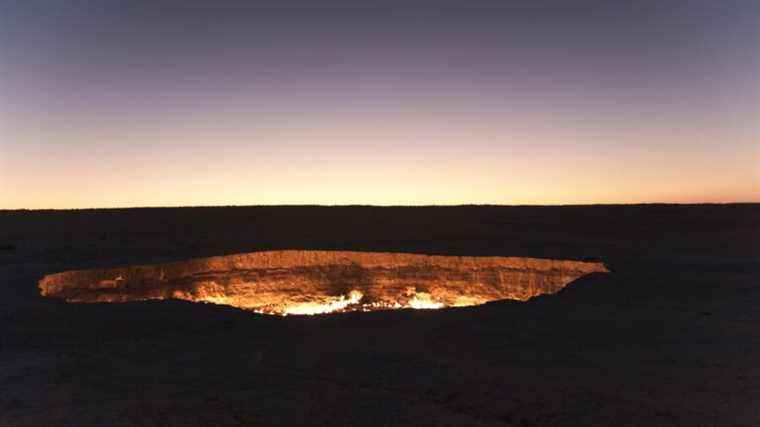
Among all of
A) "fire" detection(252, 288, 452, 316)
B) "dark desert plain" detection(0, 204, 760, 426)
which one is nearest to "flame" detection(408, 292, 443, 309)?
"fire" detection(252, 288, 452, 316)

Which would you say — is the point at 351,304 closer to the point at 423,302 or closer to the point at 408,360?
the point at 423,302

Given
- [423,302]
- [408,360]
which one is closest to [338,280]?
[423,302]

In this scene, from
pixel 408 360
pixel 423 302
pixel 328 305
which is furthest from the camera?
pixel 328 305

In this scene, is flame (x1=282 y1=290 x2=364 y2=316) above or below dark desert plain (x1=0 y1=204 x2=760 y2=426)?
below

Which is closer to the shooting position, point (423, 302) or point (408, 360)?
point (408, 360)

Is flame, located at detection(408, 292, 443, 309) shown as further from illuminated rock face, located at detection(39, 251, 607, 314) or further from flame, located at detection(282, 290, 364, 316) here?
flame, located at detection(282, 290, 364, 316)

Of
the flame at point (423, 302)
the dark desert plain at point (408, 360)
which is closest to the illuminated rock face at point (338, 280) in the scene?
the flame at point (423, 302)

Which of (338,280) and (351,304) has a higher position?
(338,280)

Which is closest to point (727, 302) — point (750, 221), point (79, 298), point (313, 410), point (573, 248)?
point (313, 410)

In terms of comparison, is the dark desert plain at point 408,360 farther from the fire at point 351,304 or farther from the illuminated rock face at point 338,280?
the fire at point 351,304
